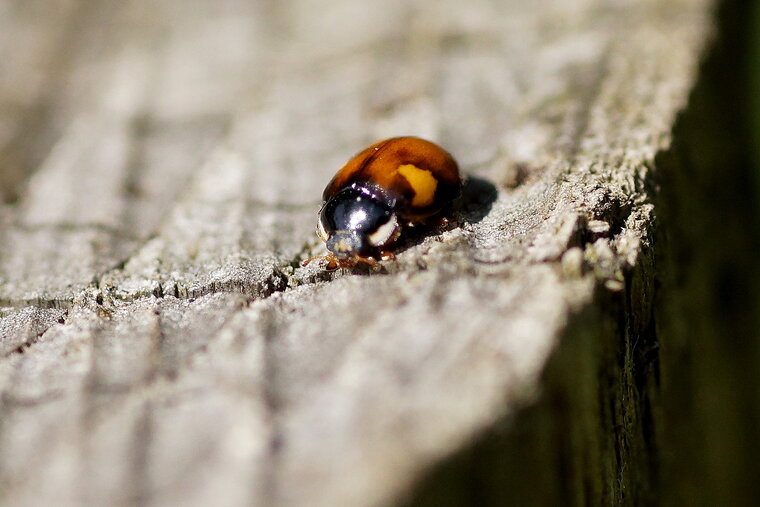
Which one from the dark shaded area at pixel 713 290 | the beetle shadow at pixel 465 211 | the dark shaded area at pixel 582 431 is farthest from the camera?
the dark shaded area at pixel 713 290

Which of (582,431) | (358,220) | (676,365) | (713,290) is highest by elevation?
(358,220)

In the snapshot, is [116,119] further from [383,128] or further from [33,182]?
[383,128]

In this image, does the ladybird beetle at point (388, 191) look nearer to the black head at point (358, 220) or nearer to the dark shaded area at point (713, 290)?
the black head at point (358, 220)

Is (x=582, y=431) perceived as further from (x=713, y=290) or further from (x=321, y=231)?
(x=713, y=290)

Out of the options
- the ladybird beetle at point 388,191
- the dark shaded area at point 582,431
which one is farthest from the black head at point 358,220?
the dark shaded area at point 582,431

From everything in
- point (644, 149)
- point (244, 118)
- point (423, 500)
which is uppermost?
point (244, 118)

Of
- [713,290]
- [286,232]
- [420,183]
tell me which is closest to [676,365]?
[713,290]

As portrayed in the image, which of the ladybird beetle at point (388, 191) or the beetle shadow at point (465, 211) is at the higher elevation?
the ladybird beetle at point (388, 191)

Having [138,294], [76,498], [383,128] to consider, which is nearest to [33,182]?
[138,294]
